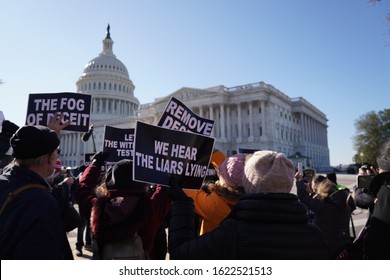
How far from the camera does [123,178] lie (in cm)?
352

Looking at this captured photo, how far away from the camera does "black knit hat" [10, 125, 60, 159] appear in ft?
7.63

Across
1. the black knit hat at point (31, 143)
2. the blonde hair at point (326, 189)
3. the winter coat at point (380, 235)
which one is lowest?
the winter coat at point (380, 235)

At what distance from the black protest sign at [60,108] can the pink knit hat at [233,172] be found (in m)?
3.51

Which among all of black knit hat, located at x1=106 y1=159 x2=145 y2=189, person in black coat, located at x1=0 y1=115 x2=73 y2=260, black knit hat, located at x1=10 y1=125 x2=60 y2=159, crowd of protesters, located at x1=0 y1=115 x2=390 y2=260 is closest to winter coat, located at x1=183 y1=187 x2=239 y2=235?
crowd of protesters, located at x1=0 y1=115 x2=390 y2=260

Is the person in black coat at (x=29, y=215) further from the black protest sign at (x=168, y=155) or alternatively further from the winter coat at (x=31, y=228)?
the black protest sign at (x=168, y=155)

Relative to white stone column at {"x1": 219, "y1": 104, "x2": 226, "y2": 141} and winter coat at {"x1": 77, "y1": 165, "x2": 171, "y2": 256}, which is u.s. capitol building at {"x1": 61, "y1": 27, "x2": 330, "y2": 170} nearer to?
white stone column at {"x1": 219, "y1": 104, "x2": 226, "y2": 141}

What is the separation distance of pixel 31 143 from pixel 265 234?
1.79m

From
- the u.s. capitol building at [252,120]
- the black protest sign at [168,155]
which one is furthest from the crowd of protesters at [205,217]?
the u.s. capitol building at [252,120]

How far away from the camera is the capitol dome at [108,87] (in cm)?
9644

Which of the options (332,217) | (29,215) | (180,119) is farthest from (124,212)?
(332,217)

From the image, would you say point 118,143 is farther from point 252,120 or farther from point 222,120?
point 222,120

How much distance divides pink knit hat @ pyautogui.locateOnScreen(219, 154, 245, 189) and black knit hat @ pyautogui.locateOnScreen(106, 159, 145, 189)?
0.99 meters

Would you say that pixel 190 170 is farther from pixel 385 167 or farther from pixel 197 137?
pixel 385 167
